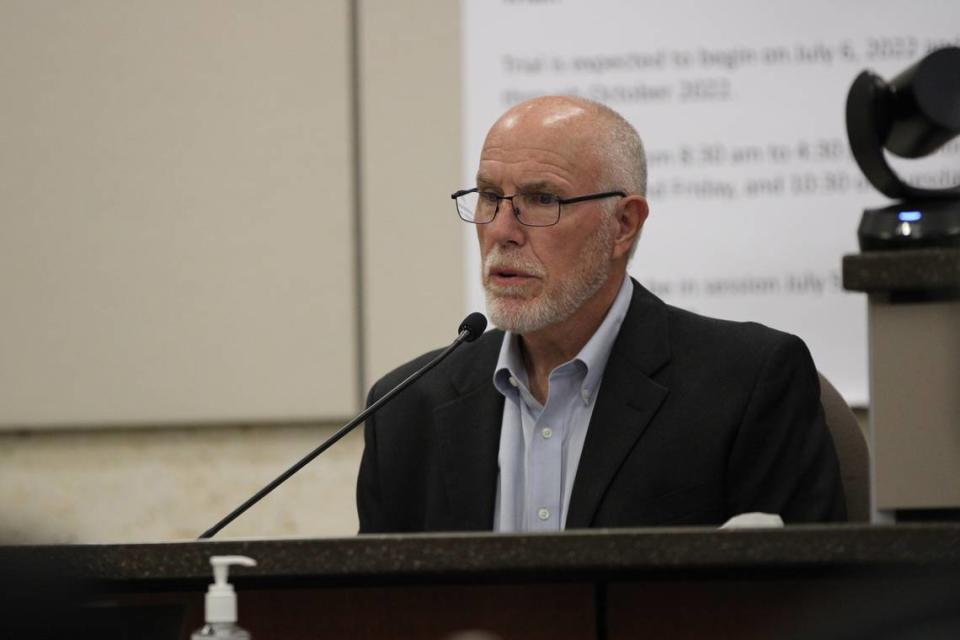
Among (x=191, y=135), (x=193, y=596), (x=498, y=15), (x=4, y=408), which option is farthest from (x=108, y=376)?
(x=193, y=596)

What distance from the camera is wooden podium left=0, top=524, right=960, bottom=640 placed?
113 centimetres

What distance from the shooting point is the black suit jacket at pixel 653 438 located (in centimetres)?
201

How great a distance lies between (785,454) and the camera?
200 centimetres

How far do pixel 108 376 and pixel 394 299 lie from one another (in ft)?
2.51

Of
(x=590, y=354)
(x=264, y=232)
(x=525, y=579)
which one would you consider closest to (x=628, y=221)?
(x=590, y=354)

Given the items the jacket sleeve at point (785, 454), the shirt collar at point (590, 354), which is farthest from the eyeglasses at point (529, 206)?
the jacket sleeve at point (785, 454)

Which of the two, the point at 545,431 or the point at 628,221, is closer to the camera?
the point at 545,431

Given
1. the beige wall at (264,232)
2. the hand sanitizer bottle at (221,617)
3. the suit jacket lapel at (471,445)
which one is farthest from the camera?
the beige wall at (264,232)

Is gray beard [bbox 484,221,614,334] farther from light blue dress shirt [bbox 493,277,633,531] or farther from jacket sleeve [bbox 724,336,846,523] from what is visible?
jacket sleeve [bbox 724,336,846,523]

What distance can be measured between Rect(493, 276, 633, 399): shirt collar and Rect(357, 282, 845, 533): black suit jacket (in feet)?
0.08

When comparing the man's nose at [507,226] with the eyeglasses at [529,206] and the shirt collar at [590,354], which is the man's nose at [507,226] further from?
the shirt collar at [590,354]

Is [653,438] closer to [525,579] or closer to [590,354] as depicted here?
[590,354]

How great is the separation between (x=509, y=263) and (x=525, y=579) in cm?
108

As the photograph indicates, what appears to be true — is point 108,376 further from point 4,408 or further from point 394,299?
point 394,299
